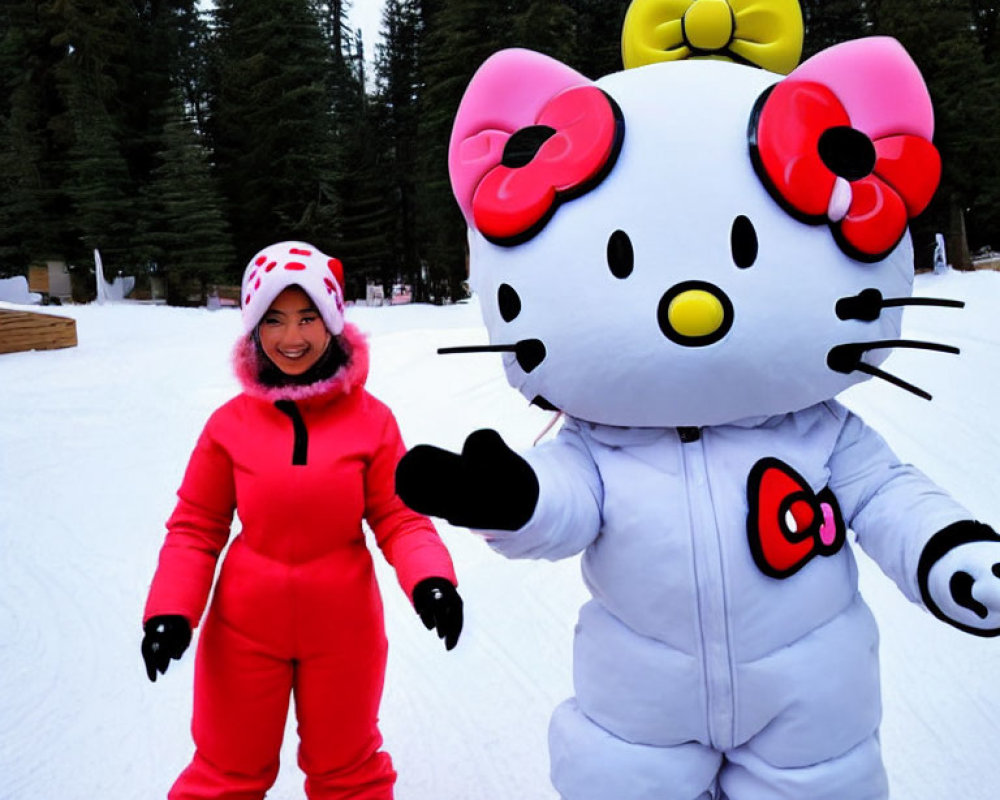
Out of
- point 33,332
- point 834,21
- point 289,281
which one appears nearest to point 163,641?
point 289,281

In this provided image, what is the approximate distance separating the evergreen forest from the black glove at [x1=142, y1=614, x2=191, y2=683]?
57.2ft

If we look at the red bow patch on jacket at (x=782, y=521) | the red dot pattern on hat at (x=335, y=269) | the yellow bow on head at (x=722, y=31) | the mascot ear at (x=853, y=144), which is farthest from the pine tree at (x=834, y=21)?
the red bow patch on jacket at (x=782, y=521)

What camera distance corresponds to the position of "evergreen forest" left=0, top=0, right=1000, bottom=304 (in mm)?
18297

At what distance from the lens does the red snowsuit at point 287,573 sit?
1962 mm

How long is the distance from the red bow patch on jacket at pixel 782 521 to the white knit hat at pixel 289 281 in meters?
1.11

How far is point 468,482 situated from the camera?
133cm

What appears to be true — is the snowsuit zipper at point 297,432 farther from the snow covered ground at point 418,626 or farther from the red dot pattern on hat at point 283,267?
the snow covered ground at point 418,626

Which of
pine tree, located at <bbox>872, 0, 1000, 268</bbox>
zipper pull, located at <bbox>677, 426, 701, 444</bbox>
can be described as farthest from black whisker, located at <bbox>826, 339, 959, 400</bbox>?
pine tree, located at <bbox>872, 0, 1000, 268</bbox>

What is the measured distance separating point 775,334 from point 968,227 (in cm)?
2564

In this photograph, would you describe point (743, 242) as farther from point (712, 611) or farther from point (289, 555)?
point (289, 555)

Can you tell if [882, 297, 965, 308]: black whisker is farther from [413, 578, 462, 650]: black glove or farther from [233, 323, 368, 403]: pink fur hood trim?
[233, 323, 368, 403]: pink fur hood trim

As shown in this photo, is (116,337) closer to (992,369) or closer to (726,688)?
(992,369)

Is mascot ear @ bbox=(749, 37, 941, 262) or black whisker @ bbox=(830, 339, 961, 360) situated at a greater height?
mascot ear @ bbox=(749, 37, 941, 262)

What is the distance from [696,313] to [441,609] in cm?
89
